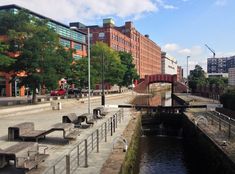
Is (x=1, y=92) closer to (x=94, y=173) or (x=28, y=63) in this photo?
(x=28, y=63)

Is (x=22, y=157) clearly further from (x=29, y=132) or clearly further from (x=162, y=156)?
(x=162, y=156)

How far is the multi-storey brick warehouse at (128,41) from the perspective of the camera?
12019 centimetres

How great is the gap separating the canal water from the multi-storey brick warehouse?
9133 centimetres

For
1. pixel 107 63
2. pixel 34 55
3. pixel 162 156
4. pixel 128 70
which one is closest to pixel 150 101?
pixel 107 63

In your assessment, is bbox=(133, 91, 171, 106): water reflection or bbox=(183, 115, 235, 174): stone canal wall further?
bbox=(133, 91, 171, 106): water reflection

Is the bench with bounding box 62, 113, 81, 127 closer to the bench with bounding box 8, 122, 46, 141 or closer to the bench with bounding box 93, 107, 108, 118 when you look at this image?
the bench with bounding box 8, 122, 46, 141

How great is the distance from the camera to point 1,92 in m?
70.7

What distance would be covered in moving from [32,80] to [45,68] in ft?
6.48

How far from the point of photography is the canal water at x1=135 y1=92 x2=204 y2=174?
19922mm

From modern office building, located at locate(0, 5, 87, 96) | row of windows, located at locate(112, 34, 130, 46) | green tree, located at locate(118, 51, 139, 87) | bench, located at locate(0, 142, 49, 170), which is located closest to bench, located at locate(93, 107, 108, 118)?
bench, located at locate(0, 142, 49, 170)

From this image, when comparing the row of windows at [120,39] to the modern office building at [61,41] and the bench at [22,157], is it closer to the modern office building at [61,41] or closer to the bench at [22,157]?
the modern office building at [61,41]

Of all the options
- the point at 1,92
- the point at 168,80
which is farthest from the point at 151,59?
the point at 1,92

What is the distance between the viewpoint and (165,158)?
22703 millimetres

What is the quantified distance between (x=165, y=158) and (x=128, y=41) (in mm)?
121921
